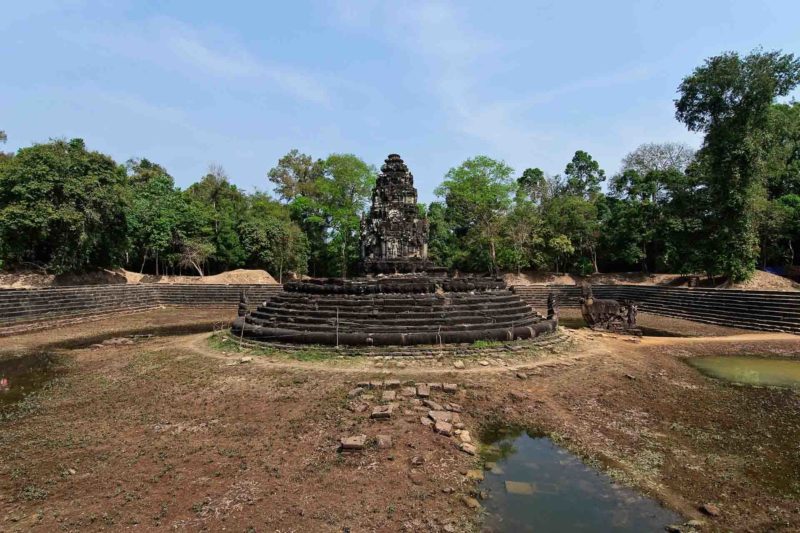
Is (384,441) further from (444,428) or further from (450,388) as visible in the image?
(450,388)

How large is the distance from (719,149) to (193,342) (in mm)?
29905

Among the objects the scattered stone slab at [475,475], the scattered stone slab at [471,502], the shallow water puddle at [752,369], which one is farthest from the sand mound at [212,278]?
the scattered stone slab at [471,502]

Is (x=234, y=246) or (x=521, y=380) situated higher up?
(x=234, y=246)

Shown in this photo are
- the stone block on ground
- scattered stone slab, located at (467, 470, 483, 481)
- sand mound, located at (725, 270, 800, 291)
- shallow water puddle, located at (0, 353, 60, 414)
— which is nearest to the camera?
scattered stone slab, located at (467, 470, 483, 481)

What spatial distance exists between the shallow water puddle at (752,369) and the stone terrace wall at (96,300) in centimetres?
2255

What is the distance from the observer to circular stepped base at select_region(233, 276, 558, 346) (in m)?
11.2

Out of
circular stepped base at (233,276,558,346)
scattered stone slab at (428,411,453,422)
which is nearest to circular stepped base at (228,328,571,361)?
circular stepped base at (233,276,558,346)

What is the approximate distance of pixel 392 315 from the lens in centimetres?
1212

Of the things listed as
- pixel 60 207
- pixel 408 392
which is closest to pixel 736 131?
pixel 408 392

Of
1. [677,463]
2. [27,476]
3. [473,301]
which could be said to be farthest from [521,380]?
[27,476]

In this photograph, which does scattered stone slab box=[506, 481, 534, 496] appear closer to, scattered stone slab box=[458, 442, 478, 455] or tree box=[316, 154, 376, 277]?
scattered stone slab box=[458, 442, 478, 455]

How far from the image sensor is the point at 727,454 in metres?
5.34

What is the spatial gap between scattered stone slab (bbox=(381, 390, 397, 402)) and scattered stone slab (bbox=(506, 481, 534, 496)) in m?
2.77

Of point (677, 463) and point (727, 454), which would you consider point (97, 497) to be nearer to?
point (677, 463)
